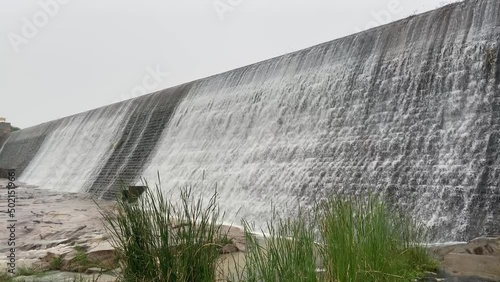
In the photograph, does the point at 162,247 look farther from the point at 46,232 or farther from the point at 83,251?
the point at 46,232

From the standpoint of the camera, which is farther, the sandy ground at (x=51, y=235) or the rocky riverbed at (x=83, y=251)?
the sandy ground at (x=51, y=235)

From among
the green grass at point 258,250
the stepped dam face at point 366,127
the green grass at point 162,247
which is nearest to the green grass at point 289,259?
the green grass at point 258,250

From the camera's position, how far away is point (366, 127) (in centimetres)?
756

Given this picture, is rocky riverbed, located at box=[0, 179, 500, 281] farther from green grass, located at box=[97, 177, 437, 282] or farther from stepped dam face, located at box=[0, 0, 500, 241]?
stepped dam face, located at box=[0, 0, 500, 241]

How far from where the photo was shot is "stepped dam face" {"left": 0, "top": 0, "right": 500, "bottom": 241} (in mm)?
5965

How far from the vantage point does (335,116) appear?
27.3 feet

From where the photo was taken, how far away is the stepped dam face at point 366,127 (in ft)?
19.6

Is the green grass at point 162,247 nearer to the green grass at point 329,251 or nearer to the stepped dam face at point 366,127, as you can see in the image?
A: the green grass at point 329,251

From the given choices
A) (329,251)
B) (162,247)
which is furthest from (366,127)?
(162,247)

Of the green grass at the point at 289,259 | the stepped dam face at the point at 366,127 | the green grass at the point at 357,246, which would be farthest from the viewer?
the stepped dam face at the point at 366,127

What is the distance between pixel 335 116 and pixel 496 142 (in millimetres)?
3005

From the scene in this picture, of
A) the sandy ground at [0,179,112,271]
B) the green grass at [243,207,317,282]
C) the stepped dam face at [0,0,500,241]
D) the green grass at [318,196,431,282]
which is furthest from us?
the stepped dam face at [0,0,500,241]

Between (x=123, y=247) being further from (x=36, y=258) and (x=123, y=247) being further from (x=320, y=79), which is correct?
(x=320, y=79)

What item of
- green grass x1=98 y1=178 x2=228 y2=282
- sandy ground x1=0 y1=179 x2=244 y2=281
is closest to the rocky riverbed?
sandy ground x1=0 y1=179 x2=244 y2=281
